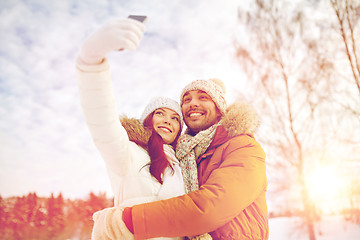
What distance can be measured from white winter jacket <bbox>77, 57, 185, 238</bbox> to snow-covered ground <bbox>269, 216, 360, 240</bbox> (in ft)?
22.7

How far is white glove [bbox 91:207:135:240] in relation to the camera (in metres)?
1.25

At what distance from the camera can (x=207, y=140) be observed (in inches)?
76.3

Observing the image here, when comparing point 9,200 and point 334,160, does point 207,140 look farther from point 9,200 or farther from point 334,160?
point 9,200

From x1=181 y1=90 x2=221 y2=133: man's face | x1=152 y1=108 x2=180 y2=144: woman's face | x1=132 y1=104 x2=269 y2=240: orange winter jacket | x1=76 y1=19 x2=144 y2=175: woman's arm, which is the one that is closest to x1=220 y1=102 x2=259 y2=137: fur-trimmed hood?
x1=132 y1=104 x2=269 y2=240: orange winter jacket

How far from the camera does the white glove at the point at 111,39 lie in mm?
1031

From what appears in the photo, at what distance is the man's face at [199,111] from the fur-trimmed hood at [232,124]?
350 millimetres

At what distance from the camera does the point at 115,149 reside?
4.33 feet

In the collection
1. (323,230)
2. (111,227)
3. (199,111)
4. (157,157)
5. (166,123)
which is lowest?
(323,230)

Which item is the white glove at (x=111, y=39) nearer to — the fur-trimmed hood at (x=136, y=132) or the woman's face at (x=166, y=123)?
the fur-trimmed hood at (x=136, y=132)

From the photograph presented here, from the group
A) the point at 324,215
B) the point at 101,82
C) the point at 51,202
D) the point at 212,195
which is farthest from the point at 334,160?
the point at 51,202

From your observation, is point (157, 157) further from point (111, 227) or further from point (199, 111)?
point (199, 111)

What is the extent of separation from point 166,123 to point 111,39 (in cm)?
113

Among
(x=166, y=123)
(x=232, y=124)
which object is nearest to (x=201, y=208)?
(x=232, y=124)

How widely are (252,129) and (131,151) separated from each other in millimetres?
1067
